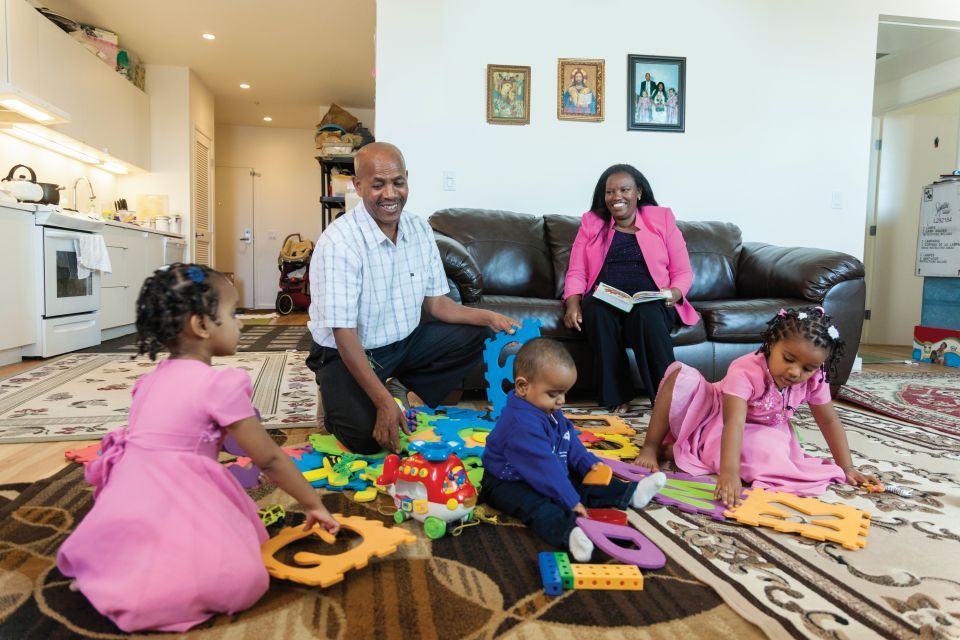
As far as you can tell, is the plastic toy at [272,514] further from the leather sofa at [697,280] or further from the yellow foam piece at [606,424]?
the leather sofa at [697,280]

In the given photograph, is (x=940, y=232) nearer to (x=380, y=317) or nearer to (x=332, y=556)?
(x=380, y=317)

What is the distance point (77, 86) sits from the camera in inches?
195

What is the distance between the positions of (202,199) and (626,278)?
621cm

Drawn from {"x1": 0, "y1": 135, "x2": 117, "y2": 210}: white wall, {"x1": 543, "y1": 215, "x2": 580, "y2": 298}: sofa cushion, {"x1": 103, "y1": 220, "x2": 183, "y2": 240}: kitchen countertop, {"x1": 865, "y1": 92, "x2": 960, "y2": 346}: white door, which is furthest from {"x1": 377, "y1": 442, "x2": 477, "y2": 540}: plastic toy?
{"x1": 865, "y1": 92, "x2": 960, "y2": 346}: white door

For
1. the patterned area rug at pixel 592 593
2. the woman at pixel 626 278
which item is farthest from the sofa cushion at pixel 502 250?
the patterned area rug at pixel 592 593

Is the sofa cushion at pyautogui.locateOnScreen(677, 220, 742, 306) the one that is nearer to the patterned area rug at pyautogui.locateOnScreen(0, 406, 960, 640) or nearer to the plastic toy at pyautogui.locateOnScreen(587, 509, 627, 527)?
the patterned area rug at pyautogui.locateOnScreen(0, 406, 960, 640)

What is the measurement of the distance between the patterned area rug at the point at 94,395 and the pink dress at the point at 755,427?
4.33ft

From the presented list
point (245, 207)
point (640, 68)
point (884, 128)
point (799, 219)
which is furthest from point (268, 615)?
point (245, 207)

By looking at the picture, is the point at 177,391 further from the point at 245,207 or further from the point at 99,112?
the point at 245,207

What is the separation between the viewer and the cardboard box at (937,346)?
4.32 m

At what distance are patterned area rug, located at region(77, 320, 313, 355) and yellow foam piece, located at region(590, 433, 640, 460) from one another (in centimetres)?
228

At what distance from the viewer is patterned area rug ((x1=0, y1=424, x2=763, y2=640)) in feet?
3.07

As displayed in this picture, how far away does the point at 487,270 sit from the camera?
3227 mm

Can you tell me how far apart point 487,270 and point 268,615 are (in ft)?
7.87
